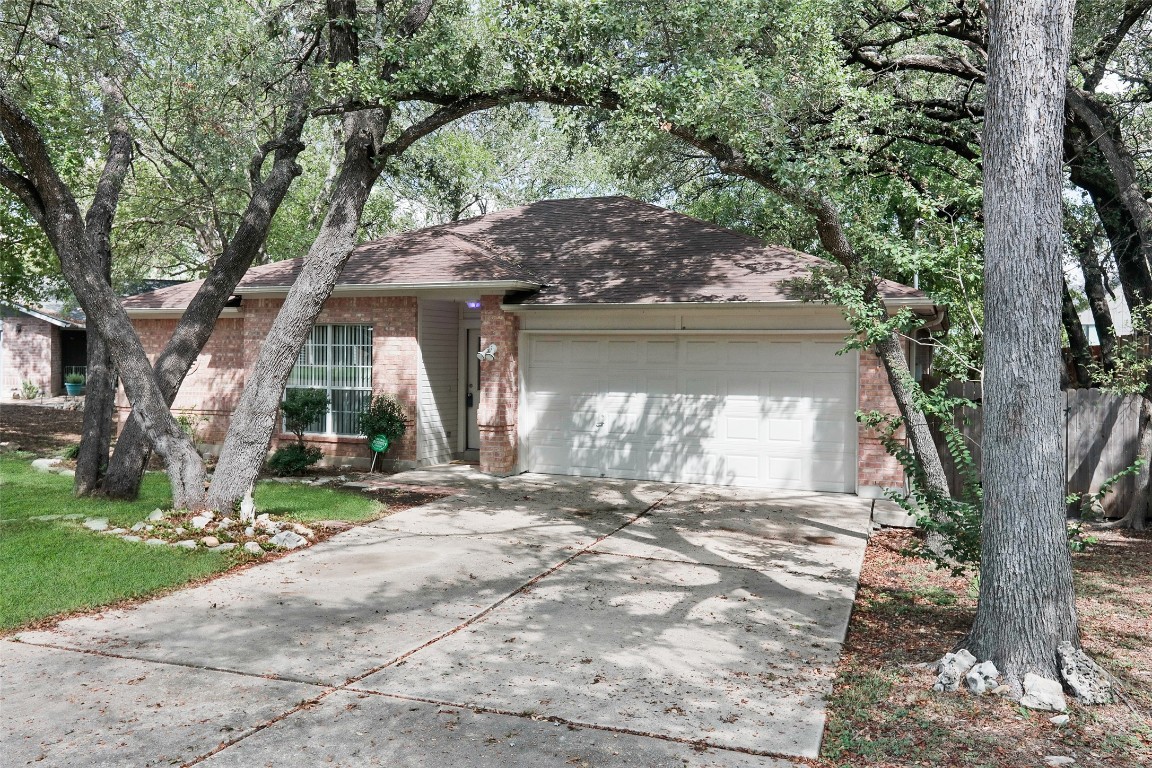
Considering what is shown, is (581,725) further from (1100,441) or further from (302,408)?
(302,408)

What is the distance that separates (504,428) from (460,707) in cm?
852

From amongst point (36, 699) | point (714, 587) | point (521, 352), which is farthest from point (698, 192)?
point (36, 699)

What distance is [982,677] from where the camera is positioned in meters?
4.85

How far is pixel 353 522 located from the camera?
969 cm

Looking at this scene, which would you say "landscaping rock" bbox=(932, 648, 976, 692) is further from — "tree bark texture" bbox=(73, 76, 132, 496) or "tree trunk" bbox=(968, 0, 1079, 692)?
"tree bark texture" bbox=(73, 76, 132, 496)

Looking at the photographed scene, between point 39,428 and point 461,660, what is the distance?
63.7 feet

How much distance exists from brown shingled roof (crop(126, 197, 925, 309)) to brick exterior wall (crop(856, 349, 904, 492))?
1.06m

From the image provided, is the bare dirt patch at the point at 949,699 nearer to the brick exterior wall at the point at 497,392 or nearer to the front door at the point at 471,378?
the brick exterior wall at the point at 497,392

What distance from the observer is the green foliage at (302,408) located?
1347cm

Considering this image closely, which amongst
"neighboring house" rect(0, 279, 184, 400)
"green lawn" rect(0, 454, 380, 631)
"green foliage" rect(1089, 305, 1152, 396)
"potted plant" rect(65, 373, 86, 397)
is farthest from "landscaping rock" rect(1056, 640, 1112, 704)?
"potted plant" rect(65, 373, 86, 397)

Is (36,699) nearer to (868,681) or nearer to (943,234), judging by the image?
(868,681)

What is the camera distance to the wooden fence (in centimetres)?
1105

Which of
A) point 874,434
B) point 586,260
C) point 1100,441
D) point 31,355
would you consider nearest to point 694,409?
point 874,434

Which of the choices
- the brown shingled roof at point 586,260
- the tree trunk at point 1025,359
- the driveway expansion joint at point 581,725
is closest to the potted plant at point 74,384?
the brown shingled roof at point 586,260
